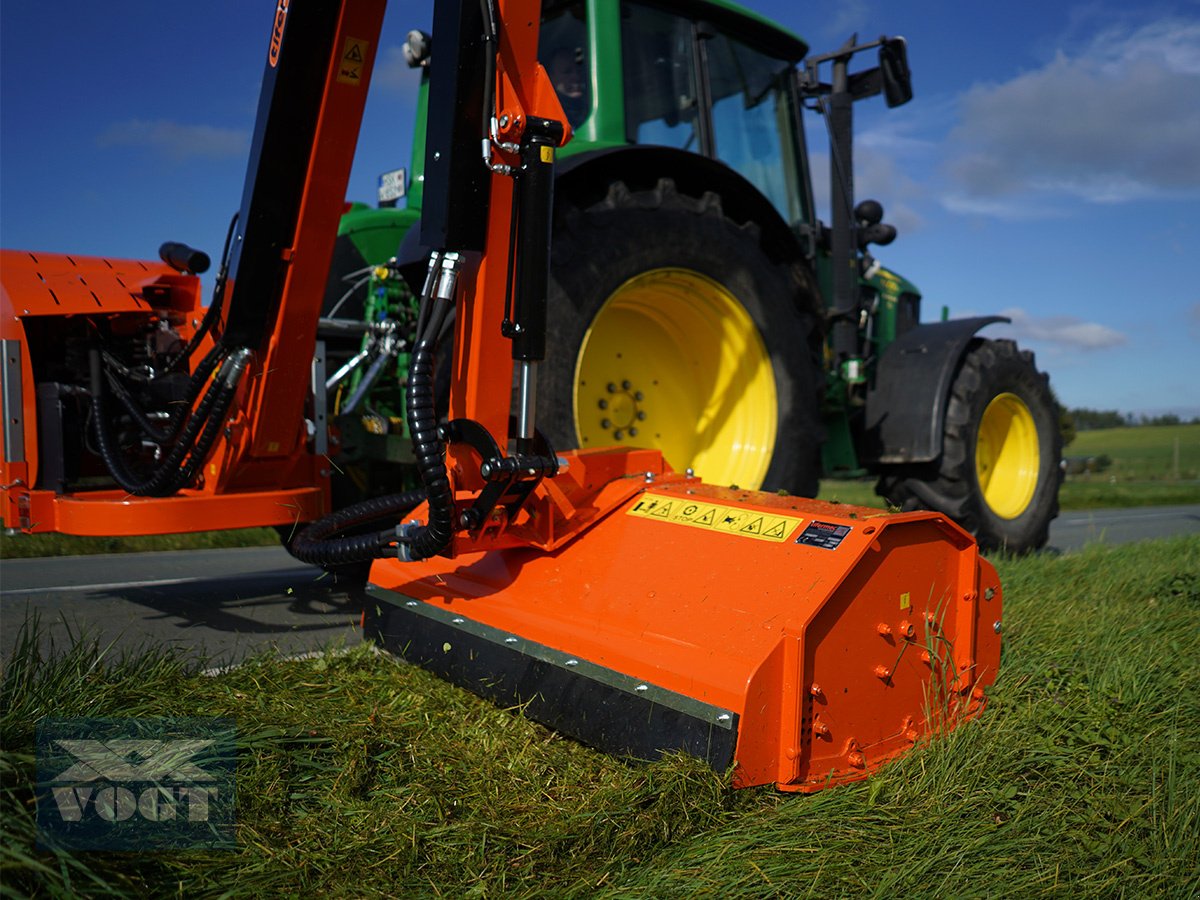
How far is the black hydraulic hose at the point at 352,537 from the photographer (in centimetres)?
291

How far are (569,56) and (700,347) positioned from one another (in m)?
1.48

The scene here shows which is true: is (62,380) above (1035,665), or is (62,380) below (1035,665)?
above

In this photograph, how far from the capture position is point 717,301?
4.12 meters

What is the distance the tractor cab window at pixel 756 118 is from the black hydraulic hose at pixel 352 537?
107 inches

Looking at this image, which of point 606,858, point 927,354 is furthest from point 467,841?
point 927,354

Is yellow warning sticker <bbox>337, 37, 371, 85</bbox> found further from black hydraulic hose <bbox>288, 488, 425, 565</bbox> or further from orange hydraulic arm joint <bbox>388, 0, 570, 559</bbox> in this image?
black hydraulic hose <bbox>288, 488, 425, 565</bbox>

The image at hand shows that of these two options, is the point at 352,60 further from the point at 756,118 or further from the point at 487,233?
the point at 756,118

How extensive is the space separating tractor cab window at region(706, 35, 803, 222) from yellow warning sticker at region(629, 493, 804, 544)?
2516 mm

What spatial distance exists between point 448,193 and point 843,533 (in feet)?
Result: 4.82

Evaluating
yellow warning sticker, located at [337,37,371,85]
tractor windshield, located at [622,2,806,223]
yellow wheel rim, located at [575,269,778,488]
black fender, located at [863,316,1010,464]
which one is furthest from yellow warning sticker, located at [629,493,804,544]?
black fender, located at [863,316,1010,464]

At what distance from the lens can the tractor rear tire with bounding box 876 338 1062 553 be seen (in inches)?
197

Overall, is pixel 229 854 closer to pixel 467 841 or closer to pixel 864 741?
pixel 467 841

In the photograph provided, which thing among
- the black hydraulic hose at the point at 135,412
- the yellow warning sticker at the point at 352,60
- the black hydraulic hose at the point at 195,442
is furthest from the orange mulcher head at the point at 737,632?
the yellow warning sticker at the point at 352,60

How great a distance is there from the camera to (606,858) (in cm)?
185
